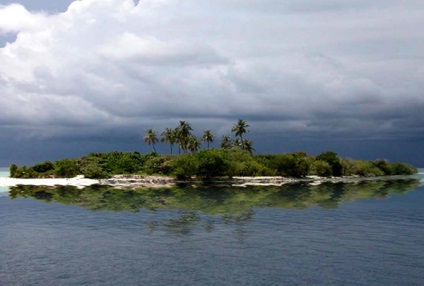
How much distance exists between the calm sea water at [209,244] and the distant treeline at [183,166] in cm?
6051

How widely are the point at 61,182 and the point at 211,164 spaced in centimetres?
4493

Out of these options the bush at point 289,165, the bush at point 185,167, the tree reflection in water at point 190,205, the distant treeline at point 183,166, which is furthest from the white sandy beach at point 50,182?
the bush at point 289,165

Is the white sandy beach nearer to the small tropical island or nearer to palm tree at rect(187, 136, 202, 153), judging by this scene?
the small tropical island

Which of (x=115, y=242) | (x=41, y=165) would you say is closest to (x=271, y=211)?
(x=115, y=242)

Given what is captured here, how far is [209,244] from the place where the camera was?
132 ft

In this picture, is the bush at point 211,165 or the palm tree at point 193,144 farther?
the palm tree at point 193,144

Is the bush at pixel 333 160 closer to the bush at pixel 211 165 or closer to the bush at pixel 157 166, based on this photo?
the bush at pixel 211 165

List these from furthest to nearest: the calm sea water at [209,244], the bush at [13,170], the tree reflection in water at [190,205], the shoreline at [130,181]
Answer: the bush at [13,170]
the shoreline at [130,181]
the tree reflection in water at [190,205]
the calm sea water at [209,244]

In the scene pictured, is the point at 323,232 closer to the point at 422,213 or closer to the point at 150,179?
the point at 422,213

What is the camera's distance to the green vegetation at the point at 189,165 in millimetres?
132375

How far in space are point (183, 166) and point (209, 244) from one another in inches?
3757

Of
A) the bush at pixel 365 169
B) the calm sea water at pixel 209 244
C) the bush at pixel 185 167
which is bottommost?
the calm sea water at pixel 209 244

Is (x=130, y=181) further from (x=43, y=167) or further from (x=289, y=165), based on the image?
(x=289, y=165)

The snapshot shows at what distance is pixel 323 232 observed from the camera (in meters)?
47.4
